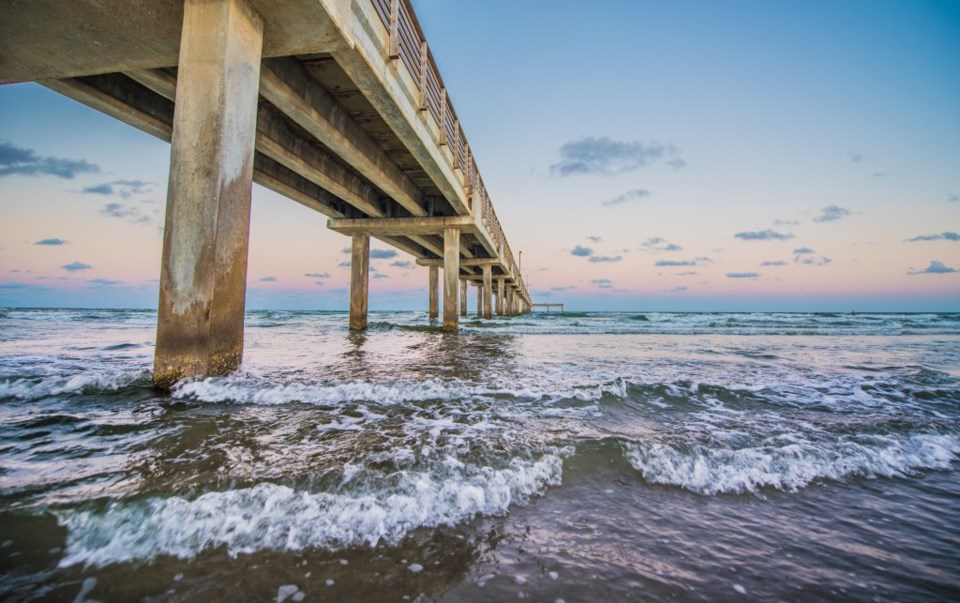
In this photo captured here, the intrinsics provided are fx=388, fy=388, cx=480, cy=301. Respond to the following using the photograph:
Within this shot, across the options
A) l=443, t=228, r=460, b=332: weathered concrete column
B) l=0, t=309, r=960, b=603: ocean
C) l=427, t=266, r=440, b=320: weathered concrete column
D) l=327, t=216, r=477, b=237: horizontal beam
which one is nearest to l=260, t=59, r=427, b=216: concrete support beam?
l=327, t=216, r=477, b=237: horizontal beam

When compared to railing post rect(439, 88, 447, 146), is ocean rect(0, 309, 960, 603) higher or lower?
lower

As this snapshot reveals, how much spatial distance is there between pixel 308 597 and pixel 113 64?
321 inches

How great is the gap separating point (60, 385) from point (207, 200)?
263 cm

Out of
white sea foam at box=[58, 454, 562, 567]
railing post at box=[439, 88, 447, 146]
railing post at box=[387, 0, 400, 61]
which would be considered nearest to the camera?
white sea foam at box=[58, 454, 562, 567]

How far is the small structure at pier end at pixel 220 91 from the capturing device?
13.5 ft

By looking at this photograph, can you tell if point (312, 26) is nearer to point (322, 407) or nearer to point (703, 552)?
point (322, 407)

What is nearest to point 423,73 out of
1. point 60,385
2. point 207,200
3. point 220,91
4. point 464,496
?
point 220,91

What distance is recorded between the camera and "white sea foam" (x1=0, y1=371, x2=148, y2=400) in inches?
155

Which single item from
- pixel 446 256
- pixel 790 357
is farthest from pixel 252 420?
pixel 446 256

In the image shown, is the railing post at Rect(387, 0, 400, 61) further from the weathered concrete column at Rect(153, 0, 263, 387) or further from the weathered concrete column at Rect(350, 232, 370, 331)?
the weathered concrete column at Rect(350, 232, 370, 331)

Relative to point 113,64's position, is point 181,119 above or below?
below

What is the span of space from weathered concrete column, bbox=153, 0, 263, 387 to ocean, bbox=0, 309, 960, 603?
58 cm

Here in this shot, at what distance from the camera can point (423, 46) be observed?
873 cm

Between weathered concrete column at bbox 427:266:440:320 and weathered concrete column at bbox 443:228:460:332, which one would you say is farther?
weathered concrete column at bbox 427:266:440:320
